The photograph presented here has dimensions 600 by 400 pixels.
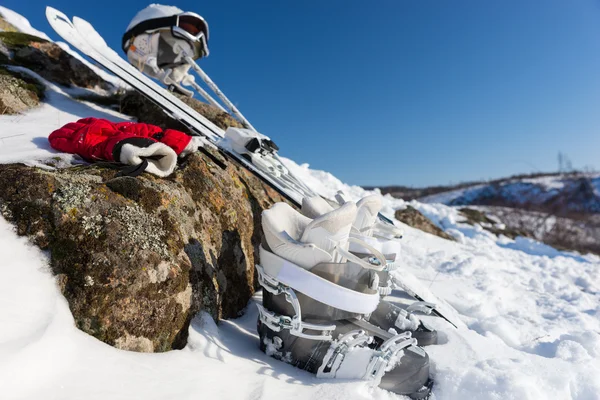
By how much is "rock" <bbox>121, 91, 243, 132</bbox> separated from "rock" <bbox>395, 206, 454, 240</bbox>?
4122mm

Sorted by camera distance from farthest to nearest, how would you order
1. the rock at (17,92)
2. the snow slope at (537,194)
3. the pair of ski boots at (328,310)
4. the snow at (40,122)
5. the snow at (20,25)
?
the snow slope at (537,194)
the snow at (20,25)
the rock at (17,92)
the snow at (40,122)
the pair of ski boots at (328,310)

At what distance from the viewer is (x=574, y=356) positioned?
2.33 m

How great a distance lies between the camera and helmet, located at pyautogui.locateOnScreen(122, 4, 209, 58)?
16.1ft

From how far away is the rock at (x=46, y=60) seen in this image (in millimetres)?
4203

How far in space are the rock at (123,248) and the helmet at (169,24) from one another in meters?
3.65

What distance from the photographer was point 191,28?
5098 mm

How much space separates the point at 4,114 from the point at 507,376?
4160 millimetres

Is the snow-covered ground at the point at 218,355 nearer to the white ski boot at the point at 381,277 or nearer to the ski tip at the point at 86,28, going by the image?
the white ski boot at the point at 381,277

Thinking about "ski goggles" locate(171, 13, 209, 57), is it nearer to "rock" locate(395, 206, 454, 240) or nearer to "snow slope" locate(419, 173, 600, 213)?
"rock" locate(395, 206, 454, 240)

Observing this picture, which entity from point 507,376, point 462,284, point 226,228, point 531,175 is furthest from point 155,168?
point 531,175

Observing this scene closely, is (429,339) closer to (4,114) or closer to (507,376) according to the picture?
(507,376)

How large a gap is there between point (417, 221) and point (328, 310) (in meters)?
6.22

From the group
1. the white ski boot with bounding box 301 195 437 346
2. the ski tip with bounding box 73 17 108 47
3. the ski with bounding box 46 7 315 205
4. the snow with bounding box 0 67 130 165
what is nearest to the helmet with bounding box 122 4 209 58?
the ski tip with bounding box 73 17 108 47

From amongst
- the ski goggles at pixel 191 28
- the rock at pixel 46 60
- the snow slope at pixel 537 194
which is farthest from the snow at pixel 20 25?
the snow slope at pixel 537 194
